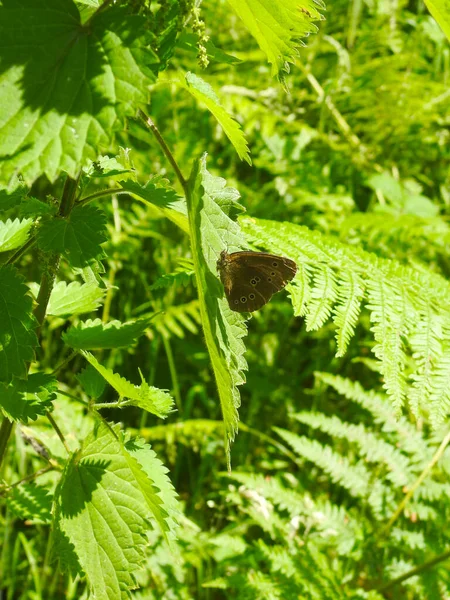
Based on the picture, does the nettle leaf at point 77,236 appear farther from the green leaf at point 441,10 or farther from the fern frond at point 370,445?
the fern frond at point 370,445

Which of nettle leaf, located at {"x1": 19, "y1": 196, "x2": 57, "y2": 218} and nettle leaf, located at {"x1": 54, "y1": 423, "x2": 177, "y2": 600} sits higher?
nettle leaf, located at {"x1": 19, "y1": 196, "x2": 57, "y2": 218}

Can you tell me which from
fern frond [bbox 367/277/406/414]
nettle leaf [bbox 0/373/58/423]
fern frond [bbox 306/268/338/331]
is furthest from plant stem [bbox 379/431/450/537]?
nettle leaf [bbox 0/373/58/423]

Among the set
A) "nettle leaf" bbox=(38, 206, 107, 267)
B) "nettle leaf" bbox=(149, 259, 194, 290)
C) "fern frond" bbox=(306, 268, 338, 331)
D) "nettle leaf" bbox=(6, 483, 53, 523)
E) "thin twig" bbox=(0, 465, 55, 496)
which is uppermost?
"nettle leaf" bbox=(38, 206, 107, 267)

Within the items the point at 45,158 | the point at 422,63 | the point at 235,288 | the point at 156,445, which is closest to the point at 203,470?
the point at 156,445

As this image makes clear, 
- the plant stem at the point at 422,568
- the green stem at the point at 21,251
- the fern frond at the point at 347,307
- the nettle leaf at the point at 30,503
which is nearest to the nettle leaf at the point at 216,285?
the green stem at the point at 21,251

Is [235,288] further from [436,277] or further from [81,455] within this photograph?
[436,277]

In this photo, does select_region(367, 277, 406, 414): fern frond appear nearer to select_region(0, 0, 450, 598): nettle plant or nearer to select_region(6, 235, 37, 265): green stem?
select_region(0, 0, 450, 598): nettle plant

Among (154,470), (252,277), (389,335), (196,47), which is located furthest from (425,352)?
(196,47)
